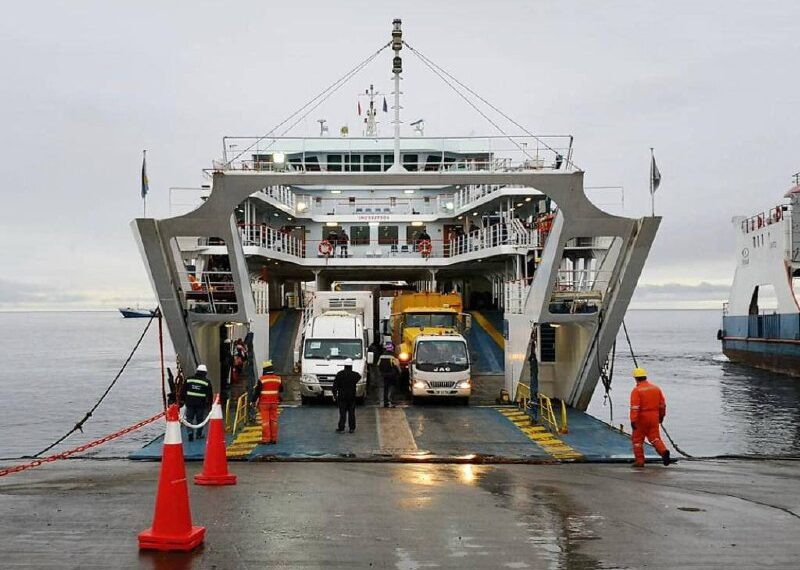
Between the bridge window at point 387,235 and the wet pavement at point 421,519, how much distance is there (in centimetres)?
2369

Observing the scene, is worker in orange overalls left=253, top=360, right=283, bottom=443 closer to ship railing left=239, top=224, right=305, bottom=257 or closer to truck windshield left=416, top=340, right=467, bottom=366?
truck windshield left=416, top=340, right=467, bottom=366

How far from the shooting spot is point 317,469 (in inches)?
477

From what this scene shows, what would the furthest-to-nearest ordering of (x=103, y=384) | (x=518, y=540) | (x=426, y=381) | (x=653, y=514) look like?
1. (x=103, y=384)
2. (x=426, y=381)
3. (x=653, y=514)
4. (x=518, y=540)

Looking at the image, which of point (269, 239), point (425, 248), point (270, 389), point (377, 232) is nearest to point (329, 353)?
point (270, 389)

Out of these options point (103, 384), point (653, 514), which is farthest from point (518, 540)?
point (103, 384)

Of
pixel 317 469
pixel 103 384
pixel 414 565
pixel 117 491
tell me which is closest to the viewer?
pixel 414 565

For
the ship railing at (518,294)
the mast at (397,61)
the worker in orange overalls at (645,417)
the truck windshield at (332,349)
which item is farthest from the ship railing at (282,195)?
the worker in orange overalls at (645,417)

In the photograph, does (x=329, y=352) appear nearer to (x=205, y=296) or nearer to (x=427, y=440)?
(x=205, y=296)

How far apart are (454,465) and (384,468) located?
1.26 m

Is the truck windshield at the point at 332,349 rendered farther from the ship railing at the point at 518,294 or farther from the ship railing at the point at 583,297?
the ship railing at the point at 583,297

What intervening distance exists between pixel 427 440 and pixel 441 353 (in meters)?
5.91

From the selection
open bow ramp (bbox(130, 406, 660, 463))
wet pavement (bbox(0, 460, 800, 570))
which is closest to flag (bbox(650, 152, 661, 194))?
open bow ramp (bbox(130, 406, 660, 463))

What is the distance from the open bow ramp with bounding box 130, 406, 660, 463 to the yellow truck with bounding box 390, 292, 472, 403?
1.37 metres

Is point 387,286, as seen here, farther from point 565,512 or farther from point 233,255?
point 565,512
